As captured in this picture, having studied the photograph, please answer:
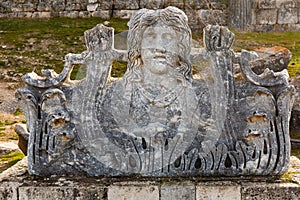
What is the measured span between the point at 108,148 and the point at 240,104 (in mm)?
1240

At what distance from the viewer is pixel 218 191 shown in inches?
195

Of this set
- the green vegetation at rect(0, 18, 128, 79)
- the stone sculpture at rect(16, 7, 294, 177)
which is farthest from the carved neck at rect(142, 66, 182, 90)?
the green vegetation at rect(0, 18, 128, 79)

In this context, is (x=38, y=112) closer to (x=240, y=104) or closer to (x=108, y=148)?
(x=108, y=148)

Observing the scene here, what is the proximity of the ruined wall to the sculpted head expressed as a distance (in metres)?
13.4

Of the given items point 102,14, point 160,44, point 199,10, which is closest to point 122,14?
point 102,14

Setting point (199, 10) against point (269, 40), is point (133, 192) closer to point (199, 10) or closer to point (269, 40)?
point (269, 40)

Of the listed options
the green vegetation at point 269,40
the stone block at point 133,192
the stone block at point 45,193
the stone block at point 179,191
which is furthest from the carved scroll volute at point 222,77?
the green vegetation at point 269,40

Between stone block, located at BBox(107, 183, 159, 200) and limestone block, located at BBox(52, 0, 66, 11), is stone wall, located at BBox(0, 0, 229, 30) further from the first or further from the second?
stone block, located at BBox(107, 183, 159, 200)

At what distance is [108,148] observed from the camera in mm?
5188

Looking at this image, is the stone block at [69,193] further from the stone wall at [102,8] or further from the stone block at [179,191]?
the stone wall at [102,8]

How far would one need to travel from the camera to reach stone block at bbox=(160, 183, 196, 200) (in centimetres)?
495

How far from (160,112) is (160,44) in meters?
0.60

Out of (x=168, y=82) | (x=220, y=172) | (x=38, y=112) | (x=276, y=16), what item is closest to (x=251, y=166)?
(x=220, y=172)

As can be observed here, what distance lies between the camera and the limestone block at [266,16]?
19.1 meters
